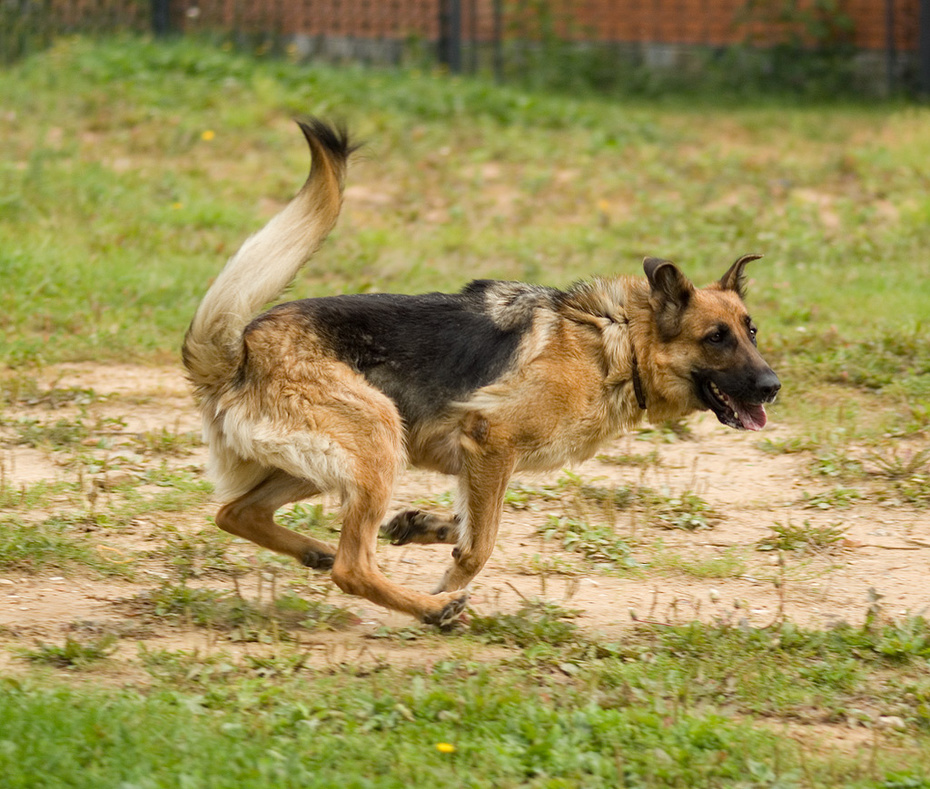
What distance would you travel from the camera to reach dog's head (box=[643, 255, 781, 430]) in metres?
4.88

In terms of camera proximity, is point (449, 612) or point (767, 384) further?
point (767, 384)

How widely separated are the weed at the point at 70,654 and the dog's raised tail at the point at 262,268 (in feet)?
3.54

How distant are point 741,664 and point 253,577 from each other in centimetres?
204

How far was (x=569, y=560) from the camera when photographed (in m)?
5.25

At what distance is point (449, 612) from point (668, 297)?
5.30ft

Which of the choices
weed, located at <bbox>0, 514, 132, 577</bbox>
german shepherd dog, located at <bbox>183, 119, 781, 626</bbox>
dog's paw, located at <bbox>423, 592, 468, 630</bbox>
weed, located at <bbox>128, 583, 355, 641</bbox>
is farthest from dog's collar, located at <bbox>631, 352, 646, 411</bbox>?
weed, located at <bbox>0, 514, 132, 577</bbox>

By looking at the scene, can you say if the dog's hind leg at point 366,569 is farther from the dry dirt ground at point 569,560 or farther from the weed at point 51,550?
the weed at point 51,550

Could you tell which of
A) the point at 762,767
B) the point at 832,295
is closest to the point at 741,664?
the point at 762,767

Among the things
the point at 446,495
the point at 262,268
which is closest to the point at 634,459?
the point at 446,495

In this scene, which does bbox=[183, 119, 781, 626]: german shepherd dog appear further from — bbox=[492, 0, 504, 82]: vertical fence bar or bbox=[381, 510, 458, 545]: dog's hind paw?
bbox=[492, 0, 504, 82]: vertical fence bar

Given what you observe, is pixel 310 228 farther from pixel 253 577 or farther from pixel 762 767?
pixel 762 767

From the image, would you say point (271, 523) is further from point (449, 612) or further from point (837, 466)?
point (837, 466)

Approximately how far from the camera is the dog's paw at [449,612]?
4.39 metres

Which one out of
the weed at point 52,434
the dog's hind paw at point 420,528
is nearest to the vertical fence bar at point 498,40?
the weed at point 52,434
